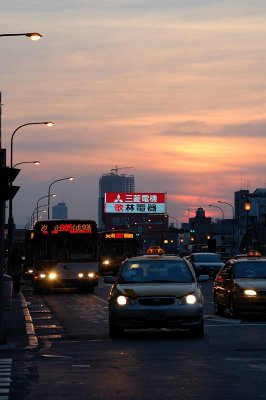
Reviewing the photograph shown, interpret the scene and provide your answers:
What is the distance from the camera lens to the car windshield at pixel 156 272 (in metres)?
21.4

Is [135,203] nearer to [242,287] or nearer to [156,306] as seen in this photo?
[242,287]

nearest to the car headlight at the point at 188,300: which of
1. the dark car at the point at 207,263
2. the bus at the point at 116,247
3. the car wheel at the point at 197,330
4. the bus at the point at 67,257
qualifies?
the car wheel at the point at 197,330

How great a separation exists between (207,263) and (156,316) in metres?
38.7

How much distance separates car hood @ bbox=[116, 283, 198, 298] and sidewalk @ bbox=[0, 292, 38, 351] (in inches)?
81.8

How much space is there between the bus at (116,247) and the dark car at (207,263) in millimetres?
10807

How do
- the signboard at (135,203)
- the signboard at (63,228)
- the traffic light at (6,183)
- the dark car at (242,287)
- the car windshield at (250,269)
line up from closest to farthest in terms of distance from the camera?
the traffic light at (6,183) < the dark car at (242,287) < the car windshield at (250,269) < the signboard at (63,228) < the signboard at (135,203)

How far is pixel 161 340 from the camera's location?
1989 centimetres

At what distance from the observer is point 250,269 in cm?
2739

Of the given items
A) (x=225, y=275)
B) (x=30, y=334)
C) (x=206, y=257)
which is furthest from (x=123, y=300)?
(x=206, y=257)

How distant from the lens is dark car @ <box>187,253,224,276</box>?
5736 centimetres

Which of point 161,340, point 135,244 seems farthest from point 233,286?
point 135,244

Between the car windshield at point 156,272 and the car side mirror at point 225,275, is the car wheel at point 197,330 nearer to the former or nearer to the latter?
the car windshield at point 156,272

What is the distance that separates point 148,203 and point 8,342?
148723 mm

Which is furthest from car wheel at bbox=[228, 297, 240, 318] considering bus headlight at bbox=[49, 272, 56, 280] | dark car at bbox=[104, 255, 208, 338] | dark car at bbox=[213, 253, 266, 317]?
bus headlight at bbox=[49, 272, 56, 280]
